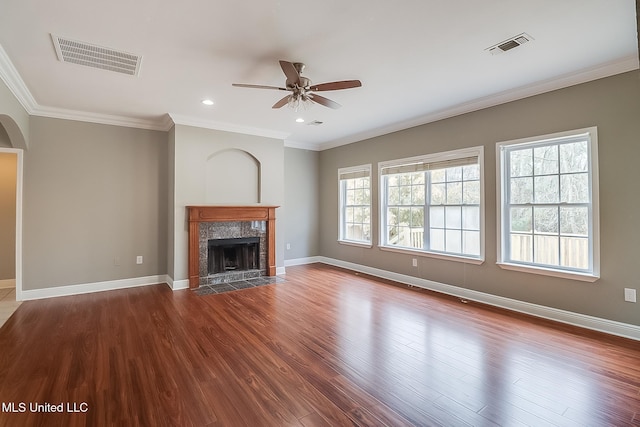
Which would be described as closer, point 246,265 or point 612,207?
point 612,207

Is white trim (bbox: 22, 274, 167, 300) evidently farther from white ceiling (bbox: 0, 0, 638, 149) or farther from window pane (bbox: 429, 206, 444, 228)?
window pane (bbox: 429, 206, 444, 228)

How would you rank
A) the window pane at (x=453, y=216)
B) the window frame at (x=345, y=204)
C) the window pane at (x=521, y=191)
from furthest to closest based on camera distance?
the window frame at (x=345, y=204) → the window pane at (x=453, y=216) → the window pane at (x=521, y=191)

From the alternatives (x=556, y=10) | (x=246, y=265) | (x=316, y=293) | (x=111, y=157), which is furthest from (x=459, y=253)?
(x=111, y=157)

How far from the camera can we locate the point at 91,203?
4695mm

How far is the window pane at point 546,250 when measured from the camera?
3.54 metres

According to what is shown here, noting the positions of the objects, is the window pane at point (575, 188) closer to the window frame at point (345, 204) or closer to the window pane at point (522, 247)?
the window pane at point (522, 247)

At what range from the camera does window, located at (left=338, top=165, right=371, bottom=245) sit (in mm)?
6129

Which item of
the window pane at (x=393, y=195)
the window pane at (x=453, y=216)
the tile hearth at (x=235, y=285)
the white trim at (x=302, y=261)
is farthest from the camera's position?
the white trim at (x=302, y=261)

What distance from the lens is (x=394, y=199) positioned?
557 cm

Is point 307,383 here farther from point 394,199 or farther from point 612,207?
point 394,199

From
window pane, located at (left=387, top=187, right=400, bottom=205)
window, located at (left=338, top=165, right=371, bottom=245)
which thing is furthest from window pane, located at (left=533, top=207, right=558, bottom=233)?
window, located at (left=338, top=165, right=371, bottom=245)

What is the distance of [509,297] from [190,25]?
463 cm

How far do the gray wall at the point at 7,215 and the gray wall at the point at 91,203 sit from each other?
1330 mm

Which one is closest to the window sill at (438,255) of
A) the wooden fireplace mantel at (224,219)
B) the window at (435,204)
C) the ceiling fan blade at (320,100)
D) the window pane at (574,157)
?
the window at (435,204)
